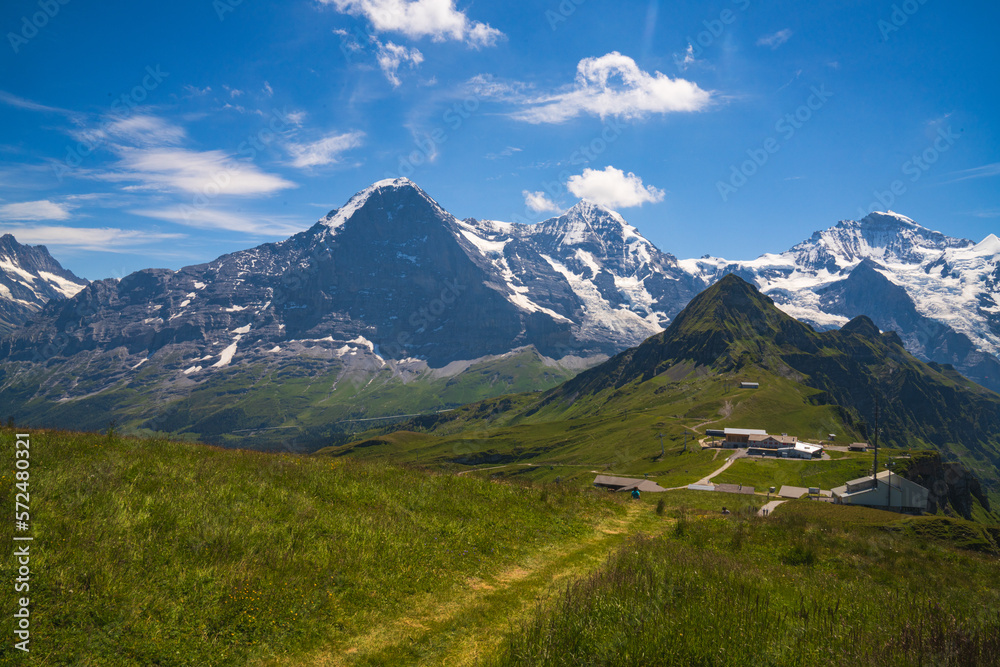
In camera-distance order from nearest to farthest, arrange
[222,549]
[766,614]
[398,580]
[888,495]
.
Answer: [766,614] < [222,549] < [398,580] < [888,495]

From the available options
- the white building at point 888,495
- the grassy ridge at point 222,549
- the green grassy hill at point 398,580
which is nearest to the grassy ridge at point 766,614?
the green grassy hill at point 398,580

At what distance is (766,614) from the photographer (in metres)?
9.80

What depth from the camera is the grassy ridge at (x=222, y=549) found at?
10016 millimetres

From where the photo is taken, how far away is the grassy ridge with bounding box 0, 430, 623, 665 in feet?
32.9

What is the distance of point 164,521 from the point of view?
13.6 m

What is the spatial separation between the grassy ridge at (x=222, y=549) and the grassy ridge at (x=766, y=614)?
4.63 metres

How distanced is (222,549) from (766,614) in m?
12.7

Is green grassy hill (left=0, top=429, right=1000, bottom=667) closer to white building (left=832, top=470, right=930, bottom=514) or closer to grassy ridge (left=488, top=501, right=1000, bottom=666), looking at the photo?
grassy ridge (left=488, top=501, right=1000, bottom=666)

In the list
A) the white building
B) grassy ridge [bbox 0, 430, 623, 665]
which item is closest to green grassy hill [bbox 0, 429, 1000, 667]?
grassy ridge [bbox 0, 430, 623, 665]

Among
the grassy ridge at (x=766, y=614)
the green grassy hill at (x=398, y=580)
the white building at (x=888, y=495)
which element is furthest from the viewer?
the white building at (x=888, y=495)

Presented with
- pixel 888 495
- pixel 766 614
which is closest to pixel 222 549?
pixel 766 614

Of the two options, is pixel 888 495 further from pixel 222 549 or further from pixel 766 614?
pixel 222 549

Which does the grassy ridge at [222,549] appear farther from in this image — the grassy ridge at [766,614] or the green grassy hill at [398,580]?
the grassy ridge at [766,614]

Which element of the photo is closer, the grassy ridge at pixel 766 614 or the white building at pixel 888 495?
the grassy ridge at pixel 766 614
